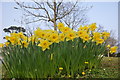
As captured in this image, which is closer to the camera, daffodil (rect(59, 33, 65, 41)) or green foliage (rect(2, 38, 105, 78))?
green foliage (rect(2, 38, 105, 78))

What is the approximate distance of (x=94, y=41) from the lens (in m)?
2.48

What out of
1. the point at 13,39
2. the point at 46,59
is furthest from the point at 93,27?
the point at 13,39

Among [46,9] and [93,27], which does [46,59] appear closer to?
[93,27]

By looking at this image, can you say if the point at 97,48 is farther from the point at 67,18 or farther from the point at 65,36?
the point at 67,18

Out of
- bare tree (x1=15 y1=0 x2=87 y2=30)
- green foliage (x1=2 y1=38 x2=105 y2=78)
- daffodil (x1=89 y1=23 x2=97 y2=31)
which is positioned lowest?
green foliage (x1=2 y1=38 x2=105 y2=78)

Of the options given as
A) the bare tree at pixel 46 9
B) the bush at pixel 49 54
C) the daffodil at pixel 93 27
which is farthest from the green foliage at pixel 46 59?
the bare tree at pixel 46 9

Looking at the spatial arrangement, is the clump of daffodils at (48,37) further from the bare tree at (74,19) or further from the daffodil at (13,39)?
the bare tree at (74,19)

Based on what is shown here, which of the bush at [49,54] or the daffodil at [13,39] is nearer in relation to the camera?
the bush at [49,54]

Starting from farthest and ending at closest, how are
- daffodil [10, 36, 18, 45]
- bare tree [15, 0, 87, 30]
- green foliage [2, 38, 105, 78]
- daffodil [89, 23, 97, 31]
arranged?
bare tree [15, 0, 87, 30] → daffodil [89, 23, 97, 31] → daffodil [10, 36, 18, 45] → green foliage [2, 38, 105, 78]

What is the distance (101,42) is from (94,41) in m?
0.13

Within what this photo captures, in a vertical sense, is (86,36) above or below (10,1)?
below

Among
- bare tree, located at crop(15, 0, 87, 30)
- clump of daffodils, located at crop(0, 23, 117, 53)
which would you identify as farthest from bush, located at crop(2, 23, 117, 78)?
bare tree, located at crop(15, 0, 87, 30)

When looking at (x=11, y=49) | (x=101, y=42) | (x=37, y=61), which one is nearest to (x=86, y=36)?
(x=101, y=42)

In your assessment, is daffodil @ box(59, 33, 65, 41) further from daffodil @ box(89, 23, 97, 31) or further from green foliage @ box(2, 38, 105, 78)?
daffodil @ box(89, 23, 97, 31)
